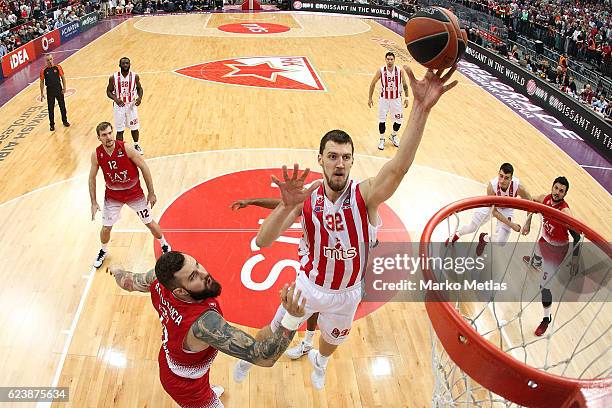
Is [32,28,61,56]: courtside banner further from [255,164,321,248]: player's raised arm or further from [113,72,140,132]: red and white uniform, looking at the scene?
[255,164,321,248]: player's raised arm

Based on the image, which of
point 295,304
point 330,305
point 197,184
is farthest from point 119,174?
point 295,304

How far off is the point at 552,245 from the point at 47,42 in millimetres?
19919

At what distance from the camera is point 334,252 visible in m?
3.90

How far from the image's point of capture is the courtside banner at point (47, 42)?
60.2 ft

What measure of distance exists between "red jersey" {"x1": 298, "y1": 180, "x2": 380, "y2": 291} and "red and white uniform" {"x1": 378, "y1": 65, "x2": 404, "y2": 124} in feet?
22.5

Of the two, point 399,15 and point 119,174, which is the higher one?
point 119,174

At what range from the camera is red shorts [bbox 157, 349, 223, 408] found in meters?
3.66

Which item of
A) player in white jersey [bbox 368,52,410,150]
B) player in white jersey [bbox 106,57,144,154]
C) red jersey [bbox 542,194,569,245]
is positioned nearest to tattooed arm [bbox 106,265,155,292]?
red jersey [bbox 542,194,569,245]

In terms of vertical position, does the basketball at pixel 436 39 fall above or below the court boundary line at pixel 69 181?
above

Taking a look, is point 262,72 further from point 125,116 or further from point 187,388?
point 187,388

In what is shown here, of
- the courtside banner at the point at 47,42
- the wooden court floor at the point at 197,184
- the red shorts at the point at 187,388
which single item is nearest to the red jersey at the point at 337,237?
the red shorts at the point at 187,388

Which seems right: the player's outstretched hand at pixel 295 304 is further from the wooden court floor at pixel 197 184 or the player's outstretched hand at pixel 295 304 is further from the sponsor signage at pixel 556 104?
the sponsor signage at pixel 556 104

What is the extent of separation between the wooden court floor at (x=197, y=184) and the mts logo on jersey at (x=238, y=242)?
0.08m

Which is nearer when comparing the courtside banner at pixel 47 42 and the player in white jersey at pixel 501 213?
the player in white jersey at pixel 501 213
